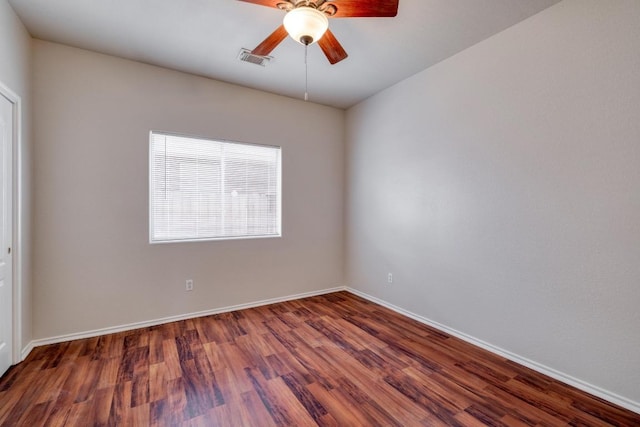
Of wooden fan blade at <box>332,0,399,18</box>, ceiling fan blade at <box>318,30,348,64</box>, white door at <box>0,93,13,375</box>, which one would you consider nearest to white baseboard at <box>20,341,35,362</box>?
white door at <box>0,93,13,375</box>

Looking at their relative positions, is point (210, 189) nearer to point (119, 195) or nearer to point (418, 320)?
point (119, 195)

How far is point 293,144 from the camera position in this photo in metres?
4.11

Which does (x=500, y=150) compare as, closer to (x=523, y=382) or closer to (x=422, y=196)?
(x=422, y=196)

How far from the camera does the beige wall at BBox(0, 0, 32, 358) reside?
2166 millimetres

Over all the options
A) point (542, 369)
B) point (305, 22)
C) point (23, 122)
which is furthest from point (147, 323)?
point (542, 369)

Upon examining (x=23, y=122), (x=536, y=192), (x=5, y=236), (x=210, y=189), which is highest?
(x=23, y=122)

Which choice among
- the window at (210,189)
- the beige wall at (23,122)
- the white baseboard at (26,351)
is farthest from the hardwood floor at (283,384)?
the window at (210,189)

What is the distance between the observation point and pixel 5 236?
7.27 feet

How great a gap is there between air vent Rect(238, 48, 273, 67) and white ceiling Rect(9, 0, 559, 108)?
0.23ft

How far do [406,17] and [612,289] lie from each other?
99.8 inches

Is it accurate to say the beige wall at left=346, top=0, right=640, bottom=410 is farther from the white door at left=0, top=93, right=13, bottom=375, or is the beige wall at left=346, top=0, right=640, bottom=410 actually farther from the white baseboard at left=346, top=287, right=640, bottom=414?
the white door at left=0, top=93, right=13, bottom=375

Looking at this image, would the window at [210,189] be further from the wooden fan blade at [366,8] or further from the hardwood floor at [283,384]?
the wooden fan blade at [366,8]

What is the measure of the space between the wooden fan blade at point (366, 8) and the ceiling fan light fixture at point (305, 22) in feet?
0.41

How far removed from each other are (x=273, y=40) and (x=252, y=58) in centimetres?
103
